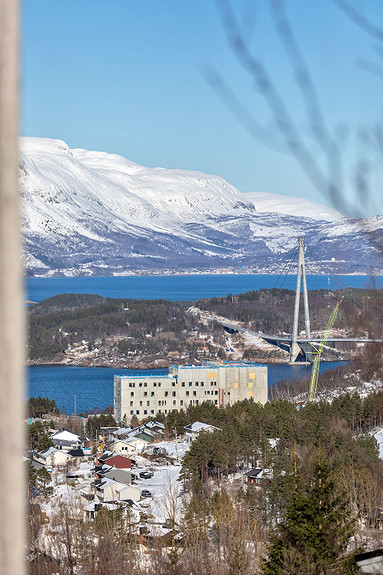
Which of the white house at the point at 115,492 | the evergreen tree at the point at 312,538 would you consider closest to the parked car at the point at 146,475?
the white house at the point at 115,492

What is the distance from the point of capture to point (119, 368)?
97.7 ft

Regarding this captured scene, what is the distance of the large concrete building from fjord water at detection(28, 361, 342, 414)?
1921 mm

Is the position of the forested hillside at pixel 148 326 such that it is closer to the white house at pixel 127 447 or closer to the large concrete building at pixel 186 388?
the large concrete building at pixel 186 388

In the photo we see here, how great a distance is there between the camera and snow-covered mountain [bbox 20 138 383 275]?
9256 cm

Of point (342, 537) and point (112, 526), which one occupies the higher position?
point (342, 537)

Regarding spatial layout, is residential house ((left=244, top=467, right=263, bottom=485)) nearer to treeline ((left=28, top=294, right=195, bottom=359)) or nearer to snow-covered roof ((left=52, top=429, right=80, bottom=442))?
snow-covered roof ((left=52, top=429, right=80, bottom=442))

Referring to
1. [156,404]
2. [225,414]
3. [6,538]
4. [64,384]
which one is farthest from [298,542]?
[64,384]

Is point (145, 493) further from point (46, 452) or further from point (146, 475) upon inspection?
point (46, 452)

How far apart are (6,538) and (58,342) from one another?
34.4 meters

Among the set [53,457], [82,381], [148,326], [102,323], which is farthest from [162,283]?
[53,457]

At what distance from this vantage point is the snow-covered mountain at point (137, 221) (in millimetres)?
92562

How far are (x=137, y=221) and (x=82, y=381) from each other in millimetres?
89929

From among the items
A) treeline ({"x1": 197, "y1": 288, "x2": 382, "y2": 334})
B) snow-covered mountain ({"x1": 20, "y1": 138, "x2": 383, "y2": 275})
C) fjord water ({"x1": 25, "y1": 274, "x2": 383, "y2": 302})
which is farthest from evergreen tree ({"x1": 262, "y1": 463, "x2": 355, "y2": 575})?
snow-covered mountain ({"x1": 20, "y1": 138, "x2": 383, "y2": 275})

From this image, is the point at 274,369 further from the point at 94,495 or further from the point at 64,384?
the point at 94,495
